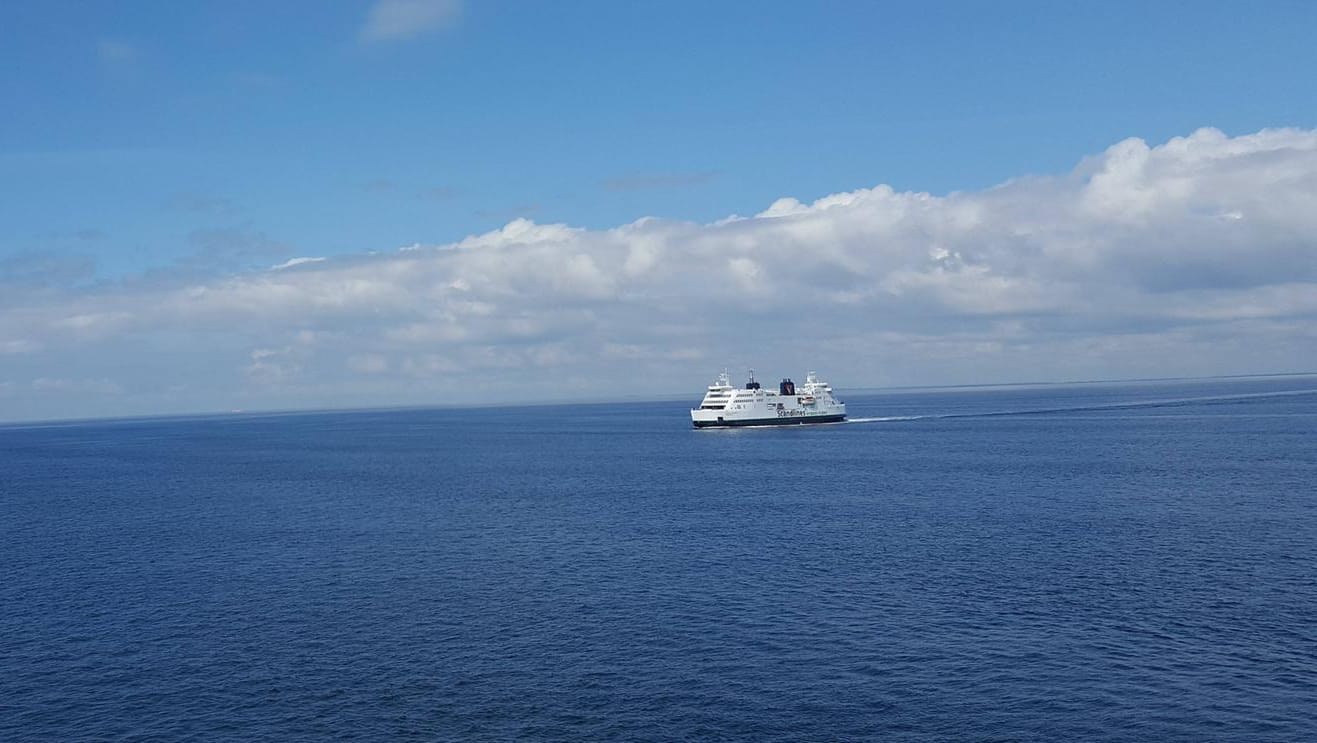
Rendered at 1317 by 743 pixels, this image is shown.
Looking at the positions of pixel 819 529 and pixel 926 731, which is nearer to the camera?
pixel 926 731

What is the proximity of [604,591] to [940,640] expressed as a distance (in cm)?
2696

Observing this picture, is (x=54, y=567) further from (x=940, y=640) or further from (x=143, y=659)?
(x=940, y=640)

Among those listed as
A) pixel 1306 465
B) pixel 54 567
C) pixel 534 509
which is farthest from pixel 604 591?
pixel 1306 465

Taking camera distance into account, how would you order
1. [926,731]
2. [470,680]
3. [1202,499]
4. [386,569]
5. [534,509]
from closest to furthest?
[926,731], [470,680], [386,569], [1202,499], [534,509]

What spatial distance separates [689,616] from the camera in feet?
211

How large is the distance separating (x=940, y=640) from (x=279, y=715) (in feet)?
128

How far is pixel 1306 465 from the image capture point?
132 metres

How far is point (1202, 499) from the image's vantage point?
4161 inches

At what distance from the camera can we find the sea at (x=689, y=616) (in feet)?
155

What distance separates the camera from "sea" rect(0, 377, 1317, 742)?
155ft

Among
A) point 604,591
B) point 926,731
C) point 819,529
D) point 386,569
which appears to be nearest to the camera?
point 926,731

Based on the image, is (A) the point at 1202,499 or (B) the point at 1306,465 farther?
(B) the point at 1306,465

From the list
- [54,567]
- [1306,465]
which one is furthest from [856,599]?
[1306,465]

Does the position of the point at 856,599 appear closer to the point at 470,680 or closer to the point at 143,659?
the point at 470,680
